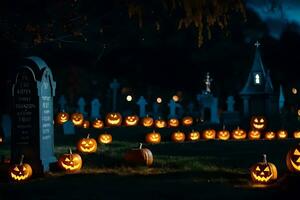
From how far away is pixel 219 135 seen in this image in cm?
2373

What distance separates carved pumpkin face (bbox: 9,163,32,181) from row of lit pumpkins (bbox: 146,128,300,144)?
30.1 ft

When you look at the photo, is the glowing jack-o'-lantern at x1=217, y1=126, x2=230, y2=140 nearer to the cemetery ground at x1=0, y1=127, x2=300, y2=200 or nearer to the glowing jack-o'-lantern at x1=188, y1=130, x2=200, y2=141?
the glowing jack-o'-lantern at x1=188, y1=130, x2=200, y2=141

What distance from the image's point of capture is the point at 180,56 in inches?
1847

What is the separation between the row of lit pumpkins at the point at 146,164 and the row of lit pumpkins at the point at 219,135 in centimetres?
716

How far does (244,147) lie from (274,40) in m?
32.0

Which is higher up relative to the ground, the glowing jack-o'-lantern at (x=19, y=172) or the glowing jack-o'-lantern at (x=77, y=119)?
the glowing jack-o'-lantern at (x=77, y=119)

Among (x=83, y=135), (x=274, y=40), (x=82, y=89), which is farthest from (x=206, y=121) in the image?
(x=274, y=40)

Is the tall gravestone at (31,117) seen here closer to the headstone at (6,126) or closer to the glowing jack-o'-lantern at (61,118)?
the headstone at (6,126)

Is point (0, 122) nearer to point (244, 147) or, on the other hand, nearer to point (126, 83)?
point (244, 147)

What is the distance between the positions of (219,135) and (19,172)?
11606mm

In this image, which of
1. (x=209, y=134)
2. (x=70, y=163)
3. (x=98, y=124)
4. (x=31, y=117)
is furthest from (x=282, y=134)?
(x=31, y=117)

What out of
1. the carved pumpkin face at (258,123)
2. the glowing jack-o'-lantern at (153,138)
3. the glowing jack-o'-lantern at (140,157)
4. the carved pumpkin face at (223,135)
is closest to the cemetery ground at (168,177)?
the glowing jack-o'-lantern at (140,157)

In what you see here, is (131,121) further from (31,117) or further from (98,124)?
(31,117)

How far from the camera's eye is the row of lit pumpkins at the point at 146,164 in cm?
1237
